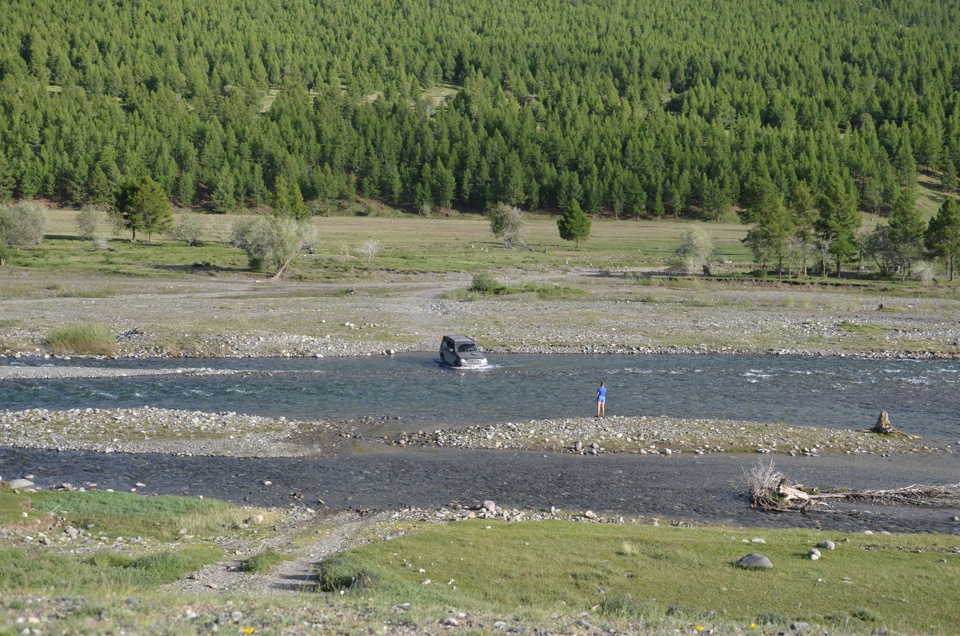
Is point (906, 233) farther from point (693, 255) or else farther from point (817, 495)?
point (817, 495)

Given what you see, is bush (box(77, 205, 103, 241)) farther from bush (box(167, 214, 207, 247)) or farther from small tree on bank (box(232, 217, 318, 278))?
small tree on bank (box(232, 217, 318, 278))

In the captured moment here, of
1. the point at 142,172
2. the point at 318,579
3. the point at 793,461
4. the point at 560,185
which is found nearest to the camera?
the point at 318,579

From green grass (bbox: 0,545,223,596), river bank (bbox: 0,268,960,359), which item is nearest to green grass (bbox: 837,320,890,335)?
river bank (bbox: 0,268,960,359)

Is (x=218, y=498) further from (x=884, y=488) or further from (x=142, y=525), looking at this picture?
(x=884, y=488)

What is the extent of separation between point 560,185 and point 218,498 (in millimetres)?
145017

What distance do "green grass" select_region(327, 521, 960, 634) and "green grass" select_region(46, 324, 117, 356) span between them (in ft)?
115

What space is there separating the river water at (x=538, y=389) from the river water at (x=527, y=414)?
5.1 inches

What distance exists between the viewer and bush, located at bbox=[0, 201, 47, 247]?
10069 cm

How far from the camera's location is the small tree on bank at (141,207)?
11525 centimetres

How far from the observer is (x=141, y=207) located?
116 metres

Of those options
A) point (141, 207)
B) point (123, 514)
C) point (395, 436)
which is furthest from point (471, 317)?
point (141, 207)

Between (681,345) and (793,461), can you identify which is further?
(681,345)

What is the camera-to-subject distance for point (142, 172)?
153 meters

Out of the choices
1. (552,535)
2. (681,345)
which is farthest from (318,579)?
(681,345)
